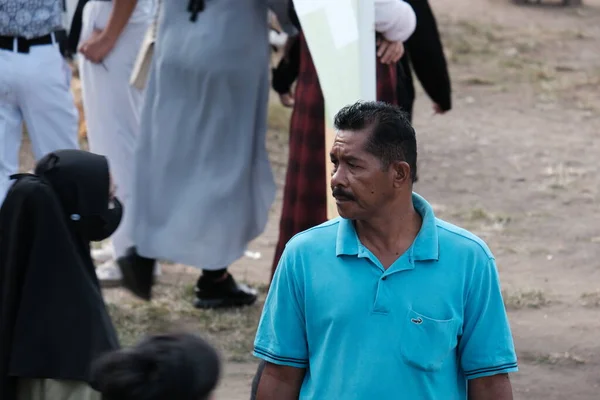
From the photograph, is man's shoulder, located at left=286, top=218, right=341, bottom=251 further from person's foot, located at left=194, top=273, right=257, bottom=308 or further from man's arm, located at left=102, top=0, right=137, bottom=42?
man's arm, located at left=102, top=0, right=137, bottom=42

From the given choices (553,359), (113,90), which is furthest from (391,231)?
(113,90)

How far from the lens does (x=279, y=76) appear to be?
18.8 ft

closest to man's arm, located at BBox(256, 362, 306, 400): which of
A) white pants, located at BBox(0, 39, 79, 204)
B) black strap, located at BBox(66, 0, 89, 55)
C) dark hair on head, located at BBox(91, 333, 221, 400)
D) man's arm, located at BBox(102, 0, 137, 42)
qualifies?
dark hair on head, located at BBox(91, 333, 221, 400)

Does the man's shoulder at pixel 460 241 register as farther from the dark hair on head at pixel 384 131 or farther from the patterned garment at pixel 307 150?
the patterned garment at pixel 307 150

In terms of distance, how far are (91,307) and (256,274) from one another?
10.6 ft

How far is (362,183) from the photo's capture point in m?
2.84

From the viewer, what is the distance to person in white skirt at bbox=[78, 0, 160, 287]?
5977 millimetres

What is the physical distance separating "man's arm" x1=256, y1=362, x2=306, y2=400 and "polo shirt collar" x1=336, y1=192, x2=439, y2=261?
0.31m

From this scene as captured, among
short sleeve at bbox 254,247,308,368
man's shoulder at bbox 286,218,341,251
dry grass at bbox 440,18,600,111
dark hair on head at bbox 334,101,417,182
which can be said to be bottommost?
dry grass at bbox 440,18,600,111

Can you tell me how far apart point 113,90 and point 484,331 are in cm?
366

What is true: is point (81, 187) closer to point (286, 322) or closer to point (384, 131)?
point (286, 322)

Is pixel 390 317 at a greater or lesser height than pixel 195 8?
lesser

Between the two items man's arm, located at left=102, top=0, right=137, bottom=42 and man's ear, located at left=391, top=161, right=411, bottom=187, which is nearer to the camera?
man's ear, located at left=391, top=161, right=411, bottom=187

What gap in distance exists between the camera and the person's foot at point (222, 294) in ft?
19.2
